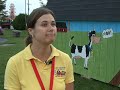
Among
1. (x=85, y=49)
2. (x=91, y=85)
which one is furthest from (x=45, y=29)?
(x=85, y=49)

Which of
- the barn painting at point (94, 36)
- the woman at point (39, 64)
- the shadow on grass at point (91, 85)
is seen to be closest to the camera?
the woman at point (39, 64)

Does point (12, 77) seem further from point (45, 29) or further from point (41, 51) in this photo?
point (45, 29)

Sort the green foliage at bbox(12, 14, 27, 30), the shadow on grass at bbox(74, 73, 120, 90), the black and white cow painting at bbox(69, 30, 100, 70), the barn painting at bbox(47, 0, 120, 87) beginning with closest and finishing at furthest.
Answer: the shadow on grass at bbox(74, 73, 120, 90) → the barn painting at bbox(47, 0, 120, 87) → the black and white cow painting at bbox(69, 30, 100, 70) → the green foliage at bbox(12, 14, 27, 30)

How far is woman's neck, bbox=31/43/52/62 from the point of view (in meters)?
2.88

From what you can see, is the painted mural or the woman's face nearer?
the woman's face

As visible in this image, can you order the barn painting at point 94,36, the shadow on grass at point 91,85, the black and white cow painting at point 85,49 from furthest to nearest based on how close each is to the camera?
the black and white cow painting at point 85,49, the barn painting at point 94,36, the shadow on grass at point 91,85

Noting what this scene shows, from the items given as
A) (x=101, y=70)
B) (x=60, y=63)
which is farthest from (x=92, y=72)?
(x=60, y=63)

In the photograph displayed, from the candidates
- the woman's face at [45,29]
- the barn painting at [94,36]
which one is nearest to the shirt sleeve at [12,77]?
Answer: the woman's face at [45,29]

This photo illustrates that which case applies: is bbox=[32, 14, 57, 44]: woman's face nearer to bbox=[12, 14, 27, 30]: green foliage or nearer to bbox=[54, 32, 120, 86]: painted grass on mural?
bbox=[54, 32, 120, 86]: painted grass on mural

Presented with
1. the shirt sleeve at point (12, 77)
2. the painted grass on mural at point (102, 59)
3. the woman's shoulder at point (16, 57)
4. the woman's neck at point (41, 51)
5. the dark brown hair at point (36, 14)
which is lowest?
the painted grass on mural at point (102, 59)

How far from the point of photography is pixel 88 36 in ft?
35.2

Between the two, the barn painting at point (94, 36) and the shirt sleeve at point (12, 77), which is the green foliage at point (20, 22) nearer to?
the barn painting at point (94, 36)

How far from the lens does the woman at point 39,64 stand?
2791 mm

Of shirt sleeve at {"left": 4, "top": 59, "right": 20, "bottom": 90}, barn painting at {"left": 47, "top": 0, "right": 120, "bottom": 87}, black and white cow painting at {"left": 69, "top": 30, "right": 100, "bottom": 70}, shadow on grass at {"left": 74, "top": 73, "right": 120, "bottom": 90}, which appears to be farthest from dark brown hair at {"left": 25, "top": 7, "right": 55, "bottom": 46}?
black and white cow painting at {"left": 69, "top": 30, "right": 100, "bottom": 70}
